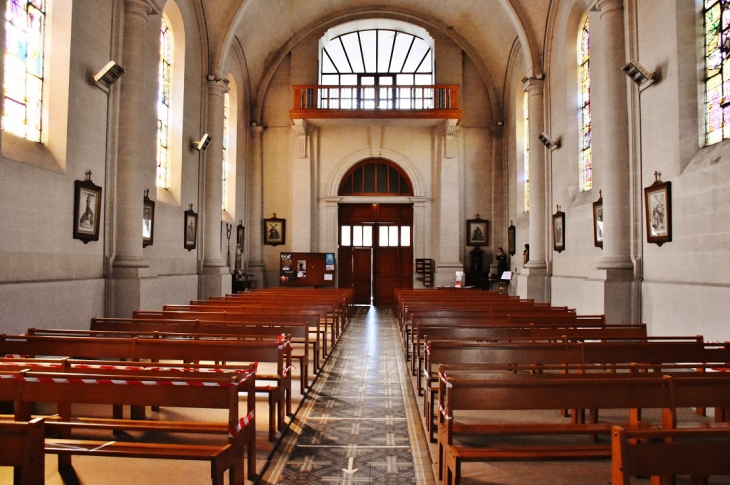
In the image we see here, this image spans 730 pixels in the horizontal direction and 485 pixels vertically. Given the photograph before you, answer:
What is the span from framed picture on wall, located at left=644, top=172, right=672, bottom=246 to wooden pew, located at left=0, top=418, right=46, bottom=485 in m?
8.44

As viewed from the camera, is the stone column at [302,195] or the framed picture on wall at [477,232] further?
the framed picture on wall at [477,232]

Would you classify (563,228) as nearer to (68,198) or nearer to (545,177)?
(545,177)

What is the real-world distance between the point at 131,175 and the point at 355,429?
272 inches

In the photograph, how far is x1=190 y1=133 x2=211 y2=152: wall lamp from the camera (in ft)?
44.8

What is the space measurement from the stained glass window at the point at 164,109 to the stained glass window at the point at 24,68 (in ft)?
13.8

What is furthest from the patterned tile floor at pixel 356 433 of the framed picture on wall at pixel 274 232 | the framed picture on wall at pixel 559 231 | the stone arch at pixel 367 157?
the stone arch at pixel 367 157

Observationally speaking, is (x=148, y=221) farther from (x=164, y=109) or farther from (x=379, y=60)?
(x=379, y=60)

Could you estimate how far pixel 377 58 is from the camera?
20281 millimetres

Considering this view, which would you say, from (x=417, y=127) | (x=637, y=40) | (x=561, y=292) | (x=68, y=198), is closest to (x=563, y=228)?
(x=561, y=292)

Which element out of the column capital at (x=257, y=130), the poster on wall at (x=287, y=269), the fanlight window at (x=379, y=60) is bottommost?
the poster on wall at (x=287, y=269)

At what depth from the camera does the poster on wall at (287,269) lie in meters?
18.1

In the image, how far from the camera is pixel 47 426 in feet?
11.2

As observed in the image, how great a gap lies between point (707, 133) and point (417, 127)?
40.5ft

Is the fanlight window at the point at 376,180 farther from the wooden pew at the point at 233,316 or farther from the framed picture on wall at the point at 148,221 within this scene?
the wooden pew at the point at 233,316
